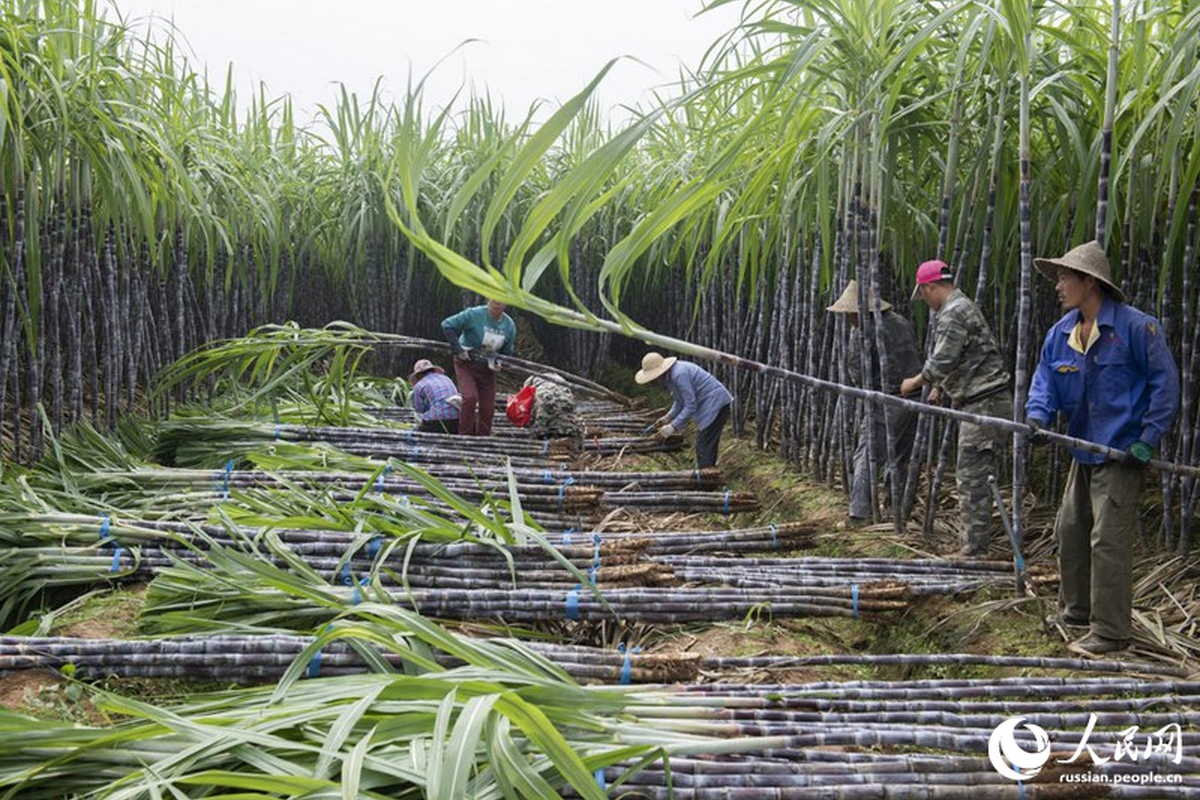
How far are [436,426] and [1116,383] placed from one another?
3.71 m

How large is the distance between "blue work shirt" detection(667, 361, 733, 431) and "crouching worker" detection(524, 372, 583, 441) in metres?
0.86

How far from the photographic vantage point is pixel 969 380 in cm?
342

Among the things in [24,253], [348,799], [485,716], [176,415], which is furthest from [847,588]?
[176,415]

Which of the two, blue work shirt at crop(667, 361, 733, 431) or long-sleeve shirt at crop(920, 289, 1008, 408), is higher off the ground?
long-sleeve shirt at crop(920, 289, 1008, 408)

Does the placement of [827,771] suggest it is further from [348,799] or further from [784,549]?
[784,549]

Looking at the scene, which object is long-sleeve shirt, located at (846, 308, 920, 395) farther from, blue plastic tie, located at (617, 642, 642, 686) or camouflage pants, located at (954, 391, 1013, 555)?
blue plastic tie, located at (617, 642, 642, 686)

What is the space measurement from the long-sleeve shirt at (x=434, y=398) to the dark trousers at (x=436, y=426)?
26mm

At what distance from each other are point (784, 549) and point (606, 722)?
1856 mm

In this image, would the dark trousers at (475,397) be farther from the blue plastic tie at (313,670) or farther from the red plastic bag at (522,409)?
the blue plastic tie at (313,670)

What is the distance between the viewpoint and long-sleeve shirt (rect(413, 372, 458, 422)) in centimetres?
553

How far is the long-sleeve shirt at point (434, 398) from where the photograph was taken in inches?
218

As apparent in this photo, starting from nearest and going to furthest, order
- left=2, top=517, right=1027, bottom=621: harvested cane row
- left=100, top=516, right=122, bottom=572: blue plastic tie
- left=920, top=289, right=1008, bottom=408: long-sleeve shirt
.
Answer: left=2, top=517, right=1027, bottom=621: harvested cane row
left=100, top=516, right=122, bottom=572: blue plastic tie
left=920, top=289, right=1008, bottom=408: long-sleeve shirt

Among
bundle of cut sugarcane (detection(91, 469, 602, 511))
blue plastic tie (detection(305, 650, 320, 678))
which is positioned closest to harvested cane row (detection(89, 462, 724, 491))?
bundle of cut sugarcane (detection(91, 469, 602, 511))

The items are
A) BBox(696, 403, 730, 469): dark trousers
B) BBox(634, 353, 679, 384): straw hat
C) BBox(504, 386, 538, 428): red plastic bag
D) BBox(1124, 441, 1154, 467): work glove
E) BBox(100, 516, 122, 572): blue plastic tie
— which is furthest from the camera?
BBox(504, 386, 538, 428): red plastic bag
